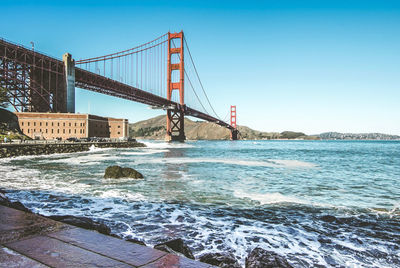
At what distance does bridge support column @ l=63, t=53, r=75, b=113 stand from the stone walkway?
46799 mm

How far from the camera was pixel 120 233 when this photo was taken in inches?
183

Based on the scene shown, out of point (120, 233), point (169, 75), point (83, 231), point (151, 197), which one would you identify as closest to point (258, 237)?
point (120, 233)

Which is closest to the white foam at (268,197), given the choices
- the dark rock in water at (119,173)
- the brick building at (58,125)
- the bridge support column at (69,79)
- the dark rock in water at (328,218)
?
the dark rock in water at (328,218)

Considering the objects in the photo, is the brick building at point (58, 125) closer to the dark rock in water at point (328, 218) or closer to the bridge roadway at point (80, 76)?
the bridge roadway at point (80, 76)

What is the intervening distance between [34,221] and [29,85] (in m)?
50.5

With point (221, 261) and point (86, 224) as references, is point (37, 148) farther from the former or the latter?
point (221, 261)

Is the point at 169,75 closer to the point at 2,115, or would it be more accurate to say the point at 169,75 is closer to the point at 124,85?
the point at 124,85

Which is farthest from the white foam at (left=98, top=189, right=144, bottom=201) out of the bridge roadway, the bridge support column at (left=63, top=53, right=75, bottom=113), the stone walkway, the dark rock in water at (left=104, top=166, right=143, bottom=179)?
the bridge roadway

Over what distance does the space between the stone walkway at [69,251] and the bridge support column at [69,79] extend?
4680cm

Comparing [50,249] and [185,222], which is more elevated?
[50,249]

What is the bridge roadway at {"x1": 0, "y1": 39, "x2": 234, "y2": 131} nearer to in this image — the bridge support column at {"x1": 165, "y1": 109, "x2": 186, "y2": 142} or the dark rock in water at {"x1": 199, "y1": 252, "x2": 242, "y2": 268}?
the bridge support column at {"x1": 165, "y1": 109, "x2": 186, "y2": 142}

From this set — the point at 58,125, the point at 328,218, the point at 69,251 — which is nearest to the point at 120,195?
the point at 328,218

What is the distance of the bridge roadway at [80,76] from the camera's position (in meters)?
41.0

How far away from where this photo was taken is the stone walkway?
6.70 feet
